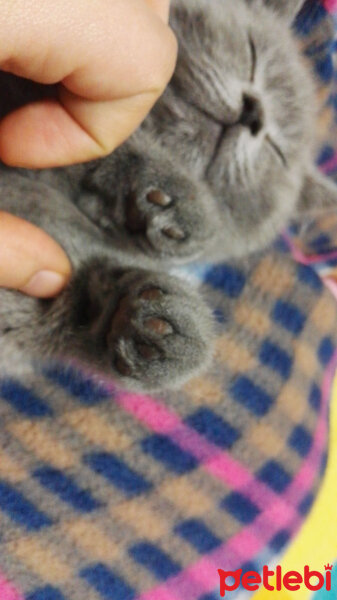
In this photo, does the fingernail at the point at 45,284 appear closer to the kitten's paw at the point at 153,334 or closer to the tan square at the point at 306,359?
the kitten's paw at the point at 153,334

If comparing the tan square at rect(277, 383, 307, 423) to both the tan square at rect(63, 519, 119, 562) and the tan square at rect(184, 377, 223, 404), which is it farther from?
the tan square at rect(63, 519, 119, 562)

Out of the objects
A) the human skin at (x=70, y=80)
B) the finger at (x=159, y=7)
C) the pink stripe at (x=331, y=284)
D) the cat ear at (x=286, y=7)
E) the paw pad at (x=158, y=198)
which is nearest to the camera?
the human skin at (x=70, y=80)

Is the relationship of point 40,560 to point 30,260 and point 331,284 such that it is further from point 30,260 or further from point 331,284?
point 331,284

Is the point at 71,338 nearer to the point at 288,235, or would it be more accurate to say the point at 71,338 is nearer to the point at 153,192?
the point at 153,192

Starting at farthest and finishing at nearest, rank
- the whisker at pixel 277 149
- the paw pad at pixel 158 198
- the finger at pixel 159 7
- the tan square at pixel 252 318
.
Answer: the tan square at pixel 252 318 < the whisker at pixel 277 149 < the paw pad at pixel 158 198 < the finger at pixel 159 7

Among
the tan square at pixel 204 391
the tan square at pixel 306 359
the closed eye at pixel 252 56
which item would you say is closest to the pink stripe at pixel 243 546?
the tan square at pixel 306 359

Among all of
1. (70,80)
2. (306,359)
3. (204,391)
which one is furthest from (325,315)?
(70,80)

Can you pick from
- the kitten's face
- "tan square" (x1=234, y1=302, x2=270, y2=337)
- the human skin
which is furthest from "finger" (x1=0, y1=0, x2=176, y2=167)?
"tan square" (x1=234, y1=302, x2=270, y2=337)
